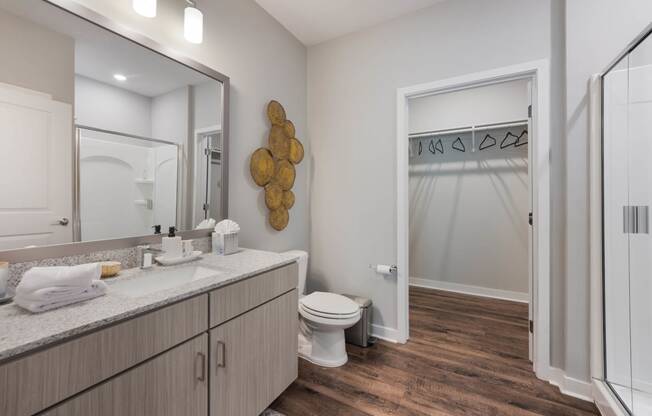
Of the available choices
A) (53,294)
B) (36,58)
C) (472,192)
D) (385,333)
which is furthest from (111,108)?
(472,192)

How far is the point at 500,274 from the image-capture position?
3240 mm

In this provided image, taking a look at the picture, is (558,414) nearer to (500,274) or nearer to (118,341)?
(500,274)

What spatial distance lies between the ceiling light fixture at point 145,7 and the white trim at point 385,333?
258 cm

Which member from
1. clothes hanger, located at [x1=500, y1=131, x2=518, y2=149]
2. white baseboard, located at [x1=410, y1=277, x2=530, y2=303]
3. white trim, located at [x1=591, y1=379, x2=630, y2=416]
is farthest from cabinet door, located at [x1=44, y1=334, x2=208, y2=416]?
clothes hanger, located at [x1=500, y1=131, x2=518, y2=149]

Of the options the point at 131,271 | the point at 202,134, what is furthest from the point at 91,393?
the point at 202,134

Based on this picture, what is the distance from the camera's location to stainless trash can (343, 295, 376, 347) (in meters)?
2.26

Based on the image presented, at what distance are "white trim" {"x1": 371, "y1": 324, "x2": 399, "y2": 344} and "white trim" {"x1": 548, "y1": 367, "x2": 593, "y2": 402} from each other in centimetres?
102

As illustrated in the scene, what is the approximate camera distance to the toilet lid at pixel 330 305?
6.35ft

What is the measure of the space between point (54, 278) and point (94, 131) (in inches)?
28.9

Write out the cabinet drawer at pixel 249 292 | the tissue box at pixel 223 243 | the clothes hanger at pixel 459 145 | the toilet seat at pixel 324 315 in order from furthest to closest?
the clothes hanger at pixel 459 145 → the toilet seat at pixel 324 315 → the tissue box at pixel 223 243 → the cabinet drawer at pixel 249 292

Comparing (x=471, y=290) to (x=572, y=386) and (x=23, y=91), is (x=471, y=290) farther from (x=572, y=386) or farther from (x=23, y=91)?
(x=23, y=91)

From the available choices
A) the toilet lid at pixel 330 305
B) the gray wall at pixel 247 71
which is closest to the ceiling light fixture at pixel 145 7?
the gray wall at pixel 247 71

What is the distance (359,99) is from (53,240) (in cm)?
223

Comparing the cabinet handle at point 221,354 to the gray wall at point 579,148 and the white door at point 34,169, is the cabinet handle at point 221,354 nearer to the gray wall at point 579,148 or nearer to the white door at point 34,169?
the white door at point 34,169
